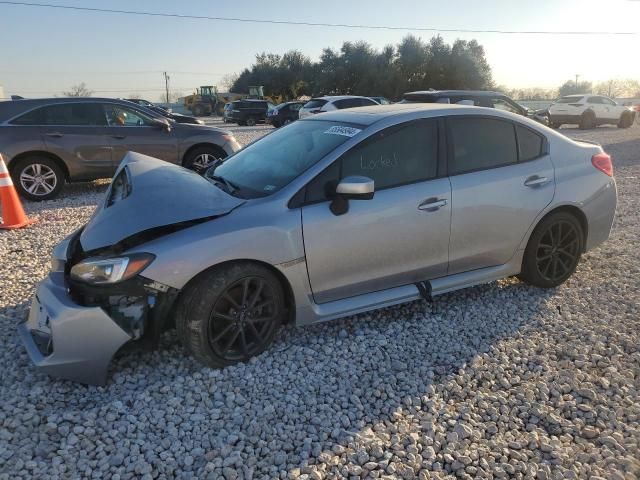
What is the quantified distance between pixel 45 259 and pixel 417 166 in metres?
3.98

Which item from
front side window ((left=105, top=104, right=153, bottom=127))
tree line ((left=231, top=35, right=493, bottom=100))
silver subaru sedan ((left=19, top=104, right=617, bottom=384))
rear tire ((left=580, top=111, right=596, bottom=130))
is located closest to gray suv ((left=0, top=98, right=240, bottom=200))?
front side window ((left=105, top=104, right=153, bottom=127))

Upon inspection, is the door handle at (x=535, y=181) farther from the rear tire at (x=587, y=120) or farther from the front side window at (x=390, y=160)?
the rear tire at (x=587, y=120)

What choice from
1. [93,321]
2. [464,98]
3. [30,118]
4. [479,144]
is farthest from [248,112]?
[93,321]

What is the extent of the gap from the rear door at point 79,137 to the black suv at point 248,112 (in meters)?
23.1

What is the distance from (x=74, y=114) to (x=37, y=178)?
1.20 m

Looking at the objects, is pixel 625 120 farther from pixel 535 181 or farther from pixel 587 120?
pixel 535 181

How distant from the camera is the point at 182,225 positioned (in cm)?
297

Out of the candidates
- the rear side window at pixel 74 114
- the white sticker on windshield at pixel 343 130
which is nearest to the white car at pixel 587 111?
the rear side window at pixel 74 114

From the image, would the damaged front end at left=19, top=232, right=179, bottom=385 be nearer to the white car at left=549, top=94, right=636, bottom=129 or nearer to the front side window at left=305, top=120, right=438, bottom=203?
the front side window at left=305, top=120, right=438, bottom=203

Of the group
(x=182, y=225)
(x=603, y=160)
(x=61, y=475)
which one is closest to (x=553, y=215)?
(x=603, y=160)

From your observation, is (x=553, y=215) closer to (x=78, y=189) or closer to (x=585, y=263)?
(x=585, y=263)

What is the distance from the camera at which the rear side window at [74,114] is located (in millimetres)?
7895

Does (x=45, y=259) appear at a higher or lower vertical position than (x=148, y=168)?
lower

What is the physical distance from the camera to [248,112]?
30.6 metres
